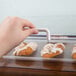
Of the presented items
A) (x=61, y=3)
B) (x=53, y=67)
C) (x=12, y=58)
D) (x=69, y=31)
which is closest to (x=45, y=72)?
(x=53, y=67)

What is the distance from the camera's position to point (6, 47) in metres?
0.30

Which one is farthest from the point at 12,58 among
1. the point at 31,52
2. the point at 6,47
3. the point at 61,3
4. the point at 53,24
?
the point at 61,3

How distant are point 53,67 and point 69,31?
24.4 inches

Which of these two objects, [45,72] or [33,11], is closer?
[45,72]

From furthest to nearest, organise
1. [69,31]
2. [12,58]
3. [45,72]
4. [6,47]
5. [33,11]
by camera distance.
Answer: [33,11], [69,31], [12,58], [45,72], [6,47]

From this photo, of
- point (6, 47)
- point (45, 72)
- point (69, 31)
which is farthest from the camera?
point (69, 31)

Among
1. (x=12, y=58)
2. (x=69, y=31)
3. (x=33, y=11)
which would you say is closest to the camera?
(x=12, y=58)

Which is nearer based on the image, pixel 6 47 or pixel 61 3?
pixel 6 47

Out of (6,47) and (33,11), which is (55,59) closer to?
(6,47)

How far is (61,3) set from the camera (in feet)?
Answer: 3.83

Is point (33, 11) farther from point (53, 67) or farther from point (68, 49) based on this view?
point (53, 67)

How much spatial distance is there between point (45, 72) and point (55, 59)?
0.08m

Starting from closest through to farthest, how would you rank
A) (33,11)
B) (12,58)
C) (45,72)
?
(45,72), (12,58), (33,11)

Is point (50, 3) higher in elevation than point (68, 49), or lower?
higher
